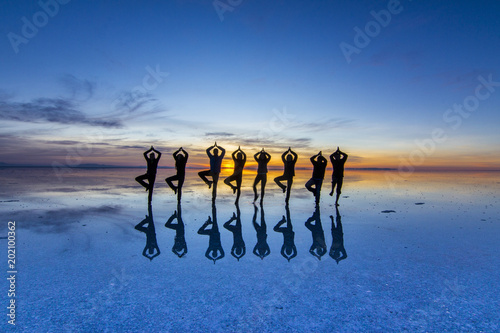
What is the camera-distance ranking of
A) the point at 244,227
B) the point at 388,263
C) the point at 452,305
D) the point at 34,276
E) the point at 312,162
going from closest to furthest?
the point at 452,305 < the point at 34,276 < the point at 388,263 < the point at 244,227 < the point at 312,162

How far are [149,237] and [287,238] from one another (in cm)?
423

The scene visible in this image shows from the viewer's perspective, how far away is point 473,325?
3.91 m

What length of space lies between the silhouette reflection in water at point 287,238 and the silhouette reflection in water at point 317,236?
1.73 ft

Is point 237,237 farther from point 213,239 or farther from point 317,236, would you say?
point 317,236

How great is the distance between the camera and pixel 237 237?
27.6 ft

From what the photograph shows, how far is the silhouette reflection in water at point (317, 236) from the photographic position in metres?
7.08

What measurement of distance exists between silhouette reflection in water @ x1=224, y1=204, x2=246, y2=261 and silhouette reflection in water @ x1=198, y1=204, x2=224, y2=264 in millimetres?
356

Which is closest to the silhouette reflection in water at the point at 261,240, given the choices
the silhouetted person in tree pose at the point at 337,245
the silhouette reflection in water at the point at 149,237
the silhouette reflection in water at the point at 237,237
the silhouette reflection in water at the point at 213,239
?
the silhouette reflection in water at the point at 237,237

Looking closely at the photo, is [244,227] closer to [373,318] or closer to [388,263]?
[388,263]

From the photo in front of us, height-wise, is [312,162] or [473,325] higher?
[312,162]

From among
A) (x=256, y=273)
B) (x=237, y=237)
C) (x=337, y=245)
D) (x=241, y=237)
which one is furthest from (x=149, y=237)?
(x=337, y=245)

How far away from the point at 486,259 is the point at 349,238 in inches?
125

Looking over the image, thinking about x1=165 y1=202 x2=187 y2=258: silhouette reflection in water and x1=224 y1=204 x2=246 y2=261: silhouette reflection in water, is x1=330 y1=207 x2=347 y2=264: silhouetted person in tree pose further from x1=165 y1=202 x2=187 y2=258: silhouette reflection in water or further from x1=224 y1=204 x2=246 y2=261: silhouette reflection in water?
x1=165 y1=202 x2=187 y2=258: silhouette reflection in water

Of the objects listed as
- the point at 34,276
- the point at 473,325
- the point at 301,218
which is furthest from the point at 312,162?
the point at 34,276
